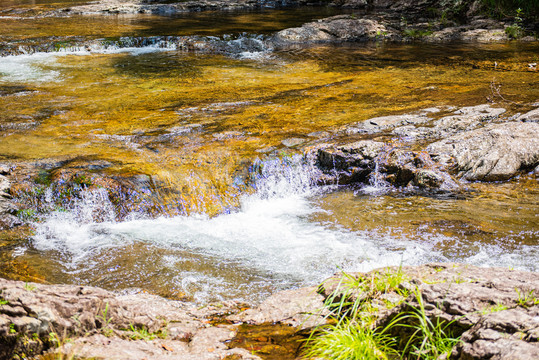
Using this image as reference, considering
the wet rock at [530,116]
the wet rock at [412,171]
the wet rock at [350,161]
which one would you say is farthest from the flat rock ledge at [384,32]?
the wet rock at [412,171]

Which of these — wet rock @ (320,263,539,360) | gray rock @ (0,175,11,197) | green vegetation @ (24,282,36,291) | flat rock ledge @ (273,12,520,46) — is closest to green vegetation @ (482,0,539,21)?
flat rock ledge @ (273,12,520,46)

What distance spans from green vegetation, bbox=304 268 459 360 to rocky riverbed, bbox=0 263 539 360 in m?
0.02

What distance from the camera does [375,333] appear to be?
2383 millimetres

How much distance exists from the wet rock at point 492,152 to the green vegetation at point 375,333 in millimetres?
2961

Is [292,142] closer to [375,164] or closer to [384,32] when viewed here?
[375,164]

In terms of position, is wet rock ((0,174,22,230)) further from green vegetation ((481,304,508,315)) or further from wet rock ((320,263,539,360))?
green vegetation ((481,304,508,315))

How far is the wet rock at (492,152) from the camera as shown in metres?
5.03

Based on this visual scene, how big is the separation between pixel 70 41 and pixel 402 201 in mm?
10835

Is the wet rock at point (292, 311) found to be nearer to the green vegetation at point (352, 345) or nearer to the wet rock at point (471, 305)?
the wet rock at point (471, 305)

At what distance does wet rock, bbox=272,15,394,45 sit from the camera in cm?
1275

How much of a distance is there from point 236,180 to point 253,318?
263 cm

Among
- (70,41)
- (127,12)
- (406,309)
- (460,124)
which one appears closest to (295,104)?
(460,124)

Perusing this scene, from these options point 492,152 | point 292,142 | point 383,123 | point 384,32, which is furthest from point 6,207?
point 384,32

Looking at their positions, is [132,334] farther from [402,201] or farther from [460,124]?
[460,124]
